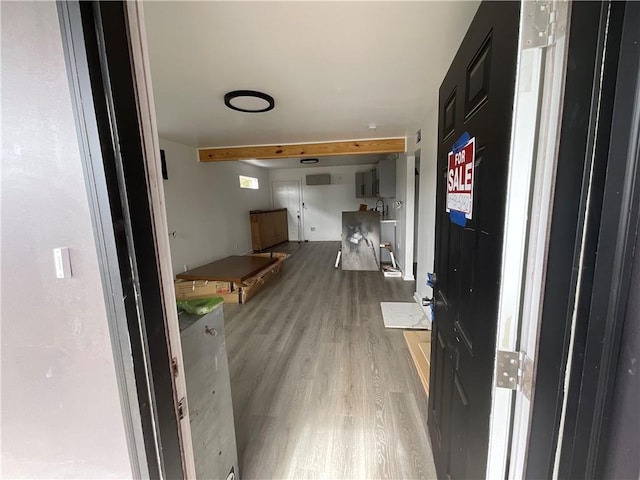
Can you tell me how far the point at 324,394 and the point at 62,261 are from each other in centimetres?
173

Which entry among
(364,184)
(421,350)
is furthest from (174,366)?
(364,184)

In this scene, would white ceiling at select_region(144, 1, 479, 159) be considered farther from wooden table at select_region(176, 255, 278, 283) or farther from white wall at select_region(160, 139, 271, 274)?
wooden table at select_region(176, 255, 278, 283)

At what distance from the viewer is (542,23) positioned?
1.67 ft

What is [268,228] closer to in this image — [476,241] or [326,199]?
[326,199]

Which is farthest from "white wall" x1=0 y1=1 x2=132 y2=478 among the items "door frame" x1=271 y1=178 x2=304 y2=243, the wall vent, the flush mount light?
"door frame" x1=271 y1=178 x2=304 y2=243

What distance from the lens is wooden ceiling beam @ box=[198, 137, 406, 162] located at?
155 inches

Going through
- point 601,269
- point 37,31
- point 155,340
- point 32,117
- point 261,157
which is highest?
point 261,157

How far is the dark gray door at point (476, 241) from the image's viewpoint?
2.02 ft

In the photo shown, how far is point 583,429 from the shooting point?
1.82 ft

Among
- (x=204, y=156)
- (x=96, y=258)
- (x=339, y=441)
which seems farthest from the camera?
(x=204, y=156)

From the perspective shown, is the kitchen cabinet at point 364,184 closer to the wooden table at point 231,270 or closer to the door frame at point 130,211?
the wooden table at point 231,270

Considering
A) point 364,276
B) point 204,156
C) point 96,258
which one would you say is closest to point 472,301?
point 96,258

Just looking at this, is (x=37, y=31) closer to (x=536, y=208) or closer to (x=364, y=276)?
(x=536, y=208)

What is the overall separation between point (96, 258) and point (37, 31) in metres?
0.51
